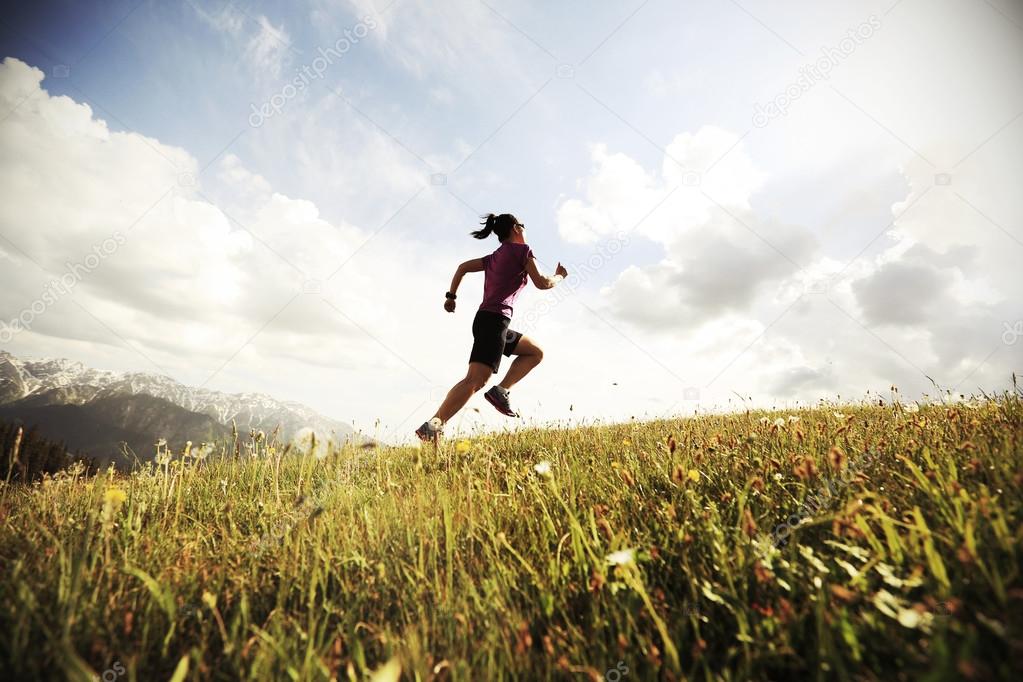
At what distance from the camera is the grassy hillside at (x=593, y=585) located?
116 centimetres

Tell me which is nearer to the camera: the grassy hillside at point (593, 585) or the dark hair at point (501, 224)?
the grassy hillside at point (593, 585)

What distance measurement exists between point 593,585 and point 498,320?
161 inches

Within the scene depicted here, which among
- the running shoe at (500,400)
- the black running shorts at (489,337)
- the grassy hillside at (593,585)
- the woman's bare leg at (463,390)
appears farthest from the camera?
the running shoe at (500,400)

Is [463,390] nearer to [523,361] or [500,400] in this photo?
[500,400]

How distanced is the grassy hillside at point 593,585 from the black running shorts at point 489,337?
2732mm

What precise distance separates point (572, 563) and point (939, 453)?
198 cm

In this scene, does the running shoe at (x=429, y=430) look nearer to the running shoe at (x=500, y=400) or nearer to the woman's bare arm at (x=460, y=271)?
the running shoe at (x=500, y=400)

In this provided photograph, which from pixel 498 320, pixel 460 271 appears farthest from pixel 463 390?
pixel 460 271

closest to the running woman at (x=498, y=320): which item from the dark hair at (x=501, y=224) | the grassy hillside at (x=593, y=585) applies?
the dark hair at (x=501, y=224)

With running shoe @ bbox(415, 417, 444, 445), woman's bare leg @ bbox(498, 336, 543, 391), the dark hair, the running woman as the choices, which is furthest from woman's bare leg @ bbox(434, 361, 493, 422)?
the dark hair

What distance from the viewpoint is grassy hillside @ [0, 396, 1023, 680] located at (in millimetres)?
1163

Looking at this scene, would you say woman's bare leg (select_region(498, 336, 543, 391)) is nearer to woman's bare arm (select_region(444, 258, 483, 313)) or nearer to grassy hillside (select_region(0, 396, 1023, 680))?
woman's bare arm (select_region(444, 258, 483, 313))

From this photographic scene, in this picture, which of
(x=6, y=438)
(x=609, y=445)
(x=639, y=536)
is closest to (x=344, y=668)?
(x=639, y=536)

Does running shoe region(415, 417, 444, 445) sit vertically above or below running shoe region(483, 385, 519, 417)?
below
